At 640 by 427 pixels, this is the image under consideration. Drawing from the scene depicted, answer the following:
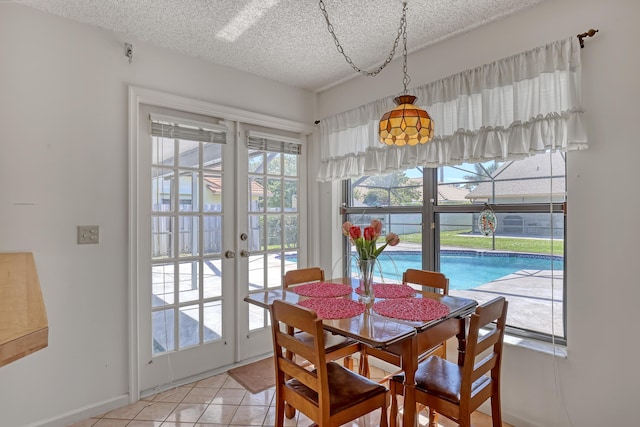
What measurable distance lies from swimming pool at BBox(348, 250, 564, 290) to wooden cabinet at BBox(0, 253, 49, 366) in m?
2.33

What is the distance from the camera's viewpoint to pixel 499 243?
2.27m

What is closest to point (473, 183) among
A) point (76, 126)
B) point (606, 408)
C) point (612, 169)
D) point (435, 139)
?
point (435, 139)

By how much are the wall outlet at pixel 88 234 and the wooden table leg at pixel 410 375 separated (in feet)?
6.42

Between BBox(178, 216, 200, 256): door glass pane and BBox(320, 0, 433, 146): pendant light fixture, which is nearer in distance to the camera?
BBox(320, 0, 433, 146): pendant light fixture

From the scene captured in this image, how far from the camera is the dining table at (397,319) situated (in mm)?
1483

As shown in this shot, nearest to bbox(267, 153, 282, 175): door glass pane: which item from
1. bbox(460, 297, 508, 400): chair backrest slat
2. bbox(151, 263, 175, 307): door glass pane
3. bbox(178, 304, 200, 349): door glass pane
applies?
bbox(151, 263, 175, 307): door glass pane

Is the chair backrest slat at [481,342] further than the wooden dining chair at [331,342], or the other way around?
the wooden dining chair at [331,342]

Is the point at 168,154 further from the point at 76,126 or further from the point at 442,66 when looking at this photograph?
the point at 442,66

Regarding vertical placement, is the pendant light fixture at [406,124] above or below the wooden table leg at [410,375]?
above

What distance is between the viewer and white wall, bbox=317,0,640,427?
1686mm

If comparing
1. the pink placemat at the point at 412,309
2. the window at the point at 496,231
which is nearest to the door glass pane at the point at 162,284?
the pink placemat at the point at 412,309

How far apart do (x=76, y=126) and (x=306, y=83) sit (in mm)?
1862

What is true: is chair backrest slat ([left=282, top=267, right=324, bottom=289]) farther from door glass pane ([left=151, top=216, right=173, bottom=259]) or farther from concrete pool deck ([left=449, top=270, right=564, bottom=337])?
concrete pool deck ([left=449, top=270, right=564, bottom=337])

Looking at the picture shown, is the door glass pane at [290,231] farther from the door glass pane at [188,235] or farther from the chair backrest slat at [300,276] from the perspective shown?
the door glass pane at [188,235]
